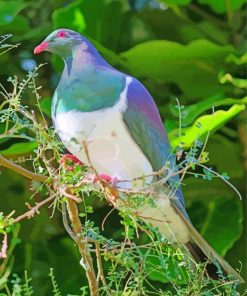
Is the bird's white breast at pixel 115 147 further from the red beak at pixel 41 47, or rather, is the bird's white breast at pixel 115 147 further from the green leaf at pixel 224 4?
the green leaf at pixel 224 4

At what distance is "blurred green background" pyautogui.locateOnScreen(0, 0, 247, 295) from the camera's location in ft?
4.20

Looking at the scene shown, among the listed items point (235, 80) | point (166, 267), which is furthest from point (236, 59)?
point (166, 267)

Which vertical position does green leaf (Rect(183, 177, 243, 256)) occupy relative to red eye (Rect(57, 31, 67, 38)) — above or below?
below

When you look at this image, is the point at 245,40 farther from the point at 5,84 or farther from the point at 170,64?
the point at 5,84

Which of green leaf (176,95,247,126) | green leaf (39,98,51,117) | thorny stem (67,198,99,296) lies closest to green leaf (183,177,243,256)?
green leaf (176,95,247,126)

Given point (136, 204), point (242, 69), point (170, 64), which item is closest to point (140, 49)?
point (170, 64)

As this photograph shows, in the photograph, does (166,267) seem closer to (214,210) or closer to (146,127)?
(146,127)

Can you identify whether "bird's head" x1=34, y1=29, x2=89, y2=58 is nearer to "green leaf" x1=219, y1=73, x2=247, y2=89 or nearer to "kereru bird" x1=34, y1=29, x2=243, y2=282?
"kereru bird" x1=34, y1=29, x2=243, y2=282

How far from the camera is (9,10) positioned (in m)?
1.29

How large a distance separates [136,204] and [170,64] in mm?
754

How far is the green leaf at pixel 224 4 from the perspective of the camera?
4.33 ft

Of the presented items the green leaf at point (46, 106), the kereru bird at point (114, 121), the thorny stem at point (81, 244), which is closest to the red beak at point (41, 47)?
the kereru bird at point (114, 121)

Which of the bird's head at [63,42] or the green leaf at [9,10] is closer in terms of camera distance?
the bird's head at [63,42]

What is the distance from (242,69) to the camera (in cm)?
131
